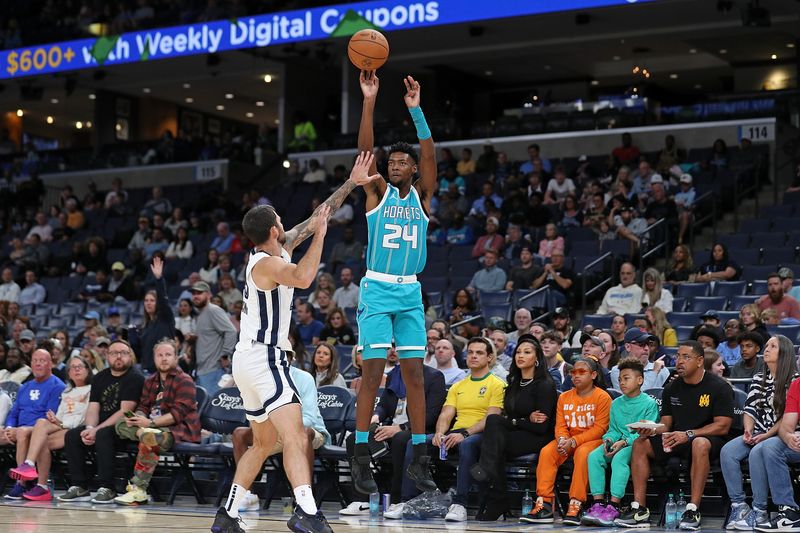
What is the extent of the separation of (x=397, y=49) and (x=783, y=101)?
8.59m

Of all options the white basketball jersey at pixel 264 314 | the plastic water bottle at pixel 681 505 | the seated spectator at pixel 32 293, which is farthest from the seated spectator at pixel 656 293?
the seated spectator at pixel 32 293

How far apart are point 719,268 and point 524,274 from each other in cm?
244

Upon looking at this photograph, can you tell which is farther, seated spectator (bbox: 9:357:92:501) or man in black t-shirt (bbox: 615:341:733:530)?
seated spectator (bbox: 9:357:92:501)

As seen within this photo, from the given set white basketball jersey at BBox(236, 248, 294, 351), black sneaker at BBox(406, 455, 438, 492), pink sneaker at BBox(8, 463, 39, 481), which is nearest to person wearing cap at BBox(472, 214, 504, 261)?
pink sneaker at BBox(8, 463, 39, 481)

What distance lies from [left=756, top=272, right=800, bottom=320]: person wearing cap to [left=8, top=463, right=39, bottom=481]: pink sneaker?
755 cm

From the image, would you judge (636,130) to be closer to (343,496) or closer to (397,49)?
(397,49)

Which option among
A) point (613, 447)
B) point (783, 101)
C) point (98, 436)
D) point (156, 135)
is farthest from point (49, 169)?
point (613, 447)

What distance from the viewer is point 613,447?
8523mm

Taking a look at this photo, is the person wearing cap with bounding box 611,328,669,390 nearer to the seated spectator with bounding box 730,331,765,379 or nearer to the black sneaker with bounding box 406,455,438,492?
the seated spectator with bounding box 730,331,765,379

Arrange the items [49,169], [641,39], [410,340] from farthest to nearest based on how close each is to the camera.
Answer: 1. [49,169]
2. [641,39]
3. [410,340]

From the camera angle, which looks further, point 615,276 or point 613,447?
point 615,276

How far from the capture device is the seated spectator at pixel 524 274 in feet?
48.0

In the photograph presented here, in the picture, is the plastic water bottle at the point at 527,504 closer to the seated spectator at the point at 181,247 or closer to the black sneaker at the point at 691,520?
the black sneaker at the point at 691,520

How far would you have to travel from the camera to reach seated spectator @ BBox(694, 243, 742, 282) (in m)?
13.7
